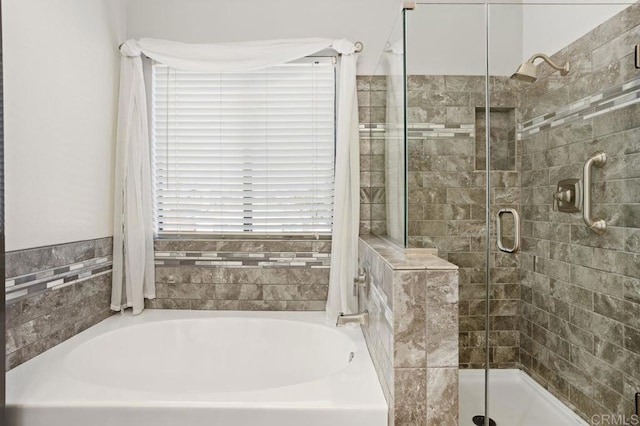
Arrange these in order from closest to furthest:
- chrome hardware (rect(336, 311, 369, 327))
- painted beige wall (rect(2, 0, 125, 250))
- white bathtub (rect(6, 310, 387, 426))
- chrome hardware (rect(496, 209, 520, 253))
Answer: white bathtub (rect(6, 310, 387, 426)) < chrome hardware (rect(496, 209, 520, 253)) < painted beige wall (rect(2, 0, 125, 250)) < chrome hardware (rect(336, 311, 369, 327))

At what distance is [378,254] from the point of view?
151 centimetres

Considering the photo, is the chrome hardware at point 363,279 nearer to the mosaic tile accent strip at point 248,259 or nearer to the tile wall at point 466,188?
the mosaic tile accent strip at point 248,259

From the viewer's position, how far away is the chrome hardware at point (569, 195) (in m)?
1.37

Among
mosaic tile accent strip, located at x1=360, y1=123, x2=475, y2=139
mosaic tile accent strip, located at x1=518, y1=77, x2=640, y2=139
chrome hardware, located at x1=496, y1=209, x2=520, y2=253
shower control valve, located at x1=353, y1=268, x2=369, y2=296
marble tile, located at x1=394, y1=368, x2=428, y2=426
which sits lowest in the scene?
marble tile, located at x1=394, y1=368, x2=428, y2=426

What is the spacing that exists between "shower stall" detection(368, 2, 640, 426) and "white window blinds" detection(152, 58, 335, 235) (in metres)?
0.93

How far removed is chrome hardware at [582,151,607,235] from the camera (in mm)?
1346

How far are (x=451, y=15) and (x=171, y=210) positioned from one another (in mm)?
1833

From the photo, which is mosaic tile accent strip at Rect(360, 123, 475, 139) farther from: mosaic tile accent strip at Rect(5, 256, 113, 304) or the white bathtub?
mosaic tile accent strip at Rect(5, 256, 113, 304)

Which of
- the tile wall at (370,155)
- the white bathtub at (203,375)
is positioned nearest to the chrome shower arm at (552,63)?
the tile wall at (370,155)

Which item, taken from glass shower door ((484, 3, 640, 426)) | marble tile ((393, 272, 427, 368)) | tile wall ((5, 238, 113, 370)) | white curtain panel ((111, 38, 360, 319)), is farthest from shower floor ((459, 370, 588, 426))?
tile wall ((5, 238, 113, 370))

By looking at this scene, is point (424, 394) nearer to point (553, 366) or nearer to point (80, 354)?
point (553, 366)

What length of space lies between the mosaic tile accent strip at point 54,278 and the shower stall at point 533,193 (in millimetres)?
1609

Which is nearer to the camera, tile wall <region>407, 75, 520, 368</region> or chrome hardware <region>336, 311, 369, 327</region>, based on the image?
tile wall <region>407, 75, 520, 368</region>

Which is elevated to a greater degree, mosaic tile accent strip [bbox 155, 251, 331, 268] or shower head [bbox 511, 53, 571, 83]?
shower head [bbox 511, 53, 571, 83]
